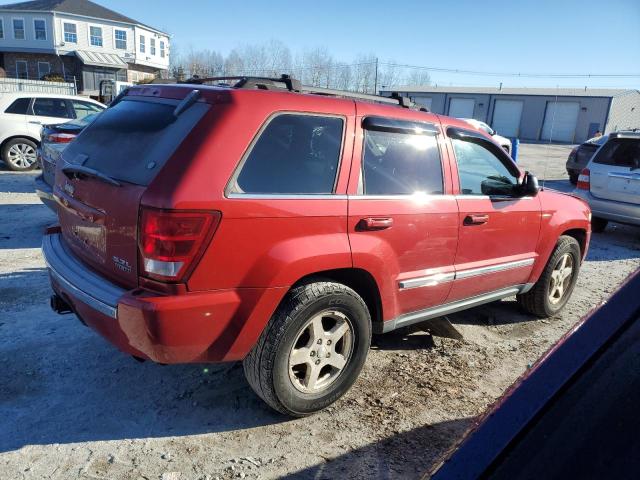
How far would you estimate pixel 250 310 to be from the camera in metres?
2.69

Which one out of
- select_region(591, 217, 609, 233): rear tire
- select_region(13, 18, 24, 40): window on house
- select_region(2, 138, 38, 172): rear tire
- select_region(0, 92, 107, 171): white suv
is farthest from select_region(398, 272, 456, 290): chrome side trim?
select_region(13, 18, 24, 40): window on house

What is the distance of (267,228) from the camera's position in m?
2.67

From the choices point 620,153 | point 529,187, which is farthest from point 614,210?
point 529,187

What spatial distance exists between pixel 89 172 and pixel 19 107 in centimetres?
999

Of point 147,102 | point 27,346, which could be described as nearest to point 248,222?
point 147,102

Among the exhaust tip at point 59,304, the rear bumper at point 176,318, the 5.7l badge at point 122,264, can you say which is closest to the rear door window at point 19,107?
the exhaust tip at point 59,304

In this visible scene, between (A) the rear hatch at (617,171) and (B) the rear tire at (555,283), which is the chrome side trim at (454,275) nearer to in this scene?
(B) the rear tire at (555,283)

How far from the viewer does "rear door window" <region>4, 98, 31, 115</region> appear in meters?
10.9

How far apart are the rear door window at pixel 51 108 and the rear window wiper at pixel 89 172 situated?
954 cm

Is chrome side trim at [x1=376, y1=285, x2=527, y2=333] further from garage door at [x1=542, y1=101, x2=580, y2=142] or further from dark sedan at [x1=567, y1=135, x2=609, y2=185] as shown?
garage door at [x1=542, y1=101, x2=580, y2=142]

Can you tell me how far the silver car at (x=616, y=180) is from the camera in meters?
7.92

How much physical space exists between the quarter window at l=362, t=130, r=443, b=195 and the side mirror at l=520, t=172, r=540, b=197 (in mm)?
992

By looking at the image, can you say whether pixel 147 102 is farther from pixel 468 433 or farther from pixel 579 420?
pixel 579 420

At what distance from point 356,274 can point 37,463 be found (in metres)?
2.03
